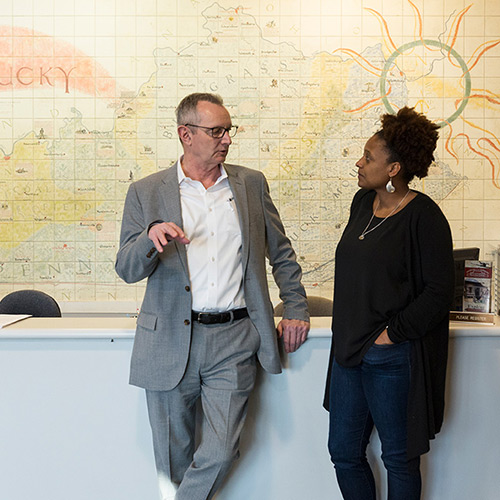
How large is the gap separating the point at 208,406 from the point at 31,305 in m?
1.50

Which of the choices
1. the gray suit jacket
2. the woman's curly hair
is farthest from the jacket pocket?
the woman's curly hair

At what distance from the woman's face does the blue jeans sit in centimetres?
52

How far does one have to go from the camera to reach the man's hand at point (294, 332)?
7.32ft

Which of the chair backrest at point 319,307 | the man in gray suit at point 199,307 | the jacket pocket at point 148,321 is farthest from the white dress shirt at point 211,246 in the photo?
the chair backrest at point 319,307

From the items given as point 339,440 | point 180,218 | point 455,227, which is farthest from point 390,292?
point 455,227

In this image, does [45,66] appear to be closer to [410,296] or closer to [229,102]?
[229,102]

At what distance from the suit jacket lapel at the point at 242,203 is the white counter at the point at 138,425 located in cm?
44

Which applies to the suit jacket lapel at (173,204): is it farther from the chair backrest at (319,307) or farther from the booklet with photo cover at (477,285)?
the chair backrest at (319,307)

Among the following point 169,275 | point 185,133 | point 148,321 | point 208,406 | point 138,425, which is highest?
point 185,133

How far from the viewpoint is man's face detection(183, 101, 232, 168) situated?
2092mm

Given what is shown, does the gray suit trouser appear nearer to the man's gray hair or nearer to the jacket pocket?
the jacket pocket

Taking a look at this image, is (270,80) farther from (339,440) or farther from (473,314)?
(339,440)

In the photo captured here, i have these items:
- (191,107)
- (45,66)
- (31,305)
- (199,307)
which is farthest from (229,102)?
(199,307)

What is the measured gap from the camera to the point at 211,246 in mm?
2062
